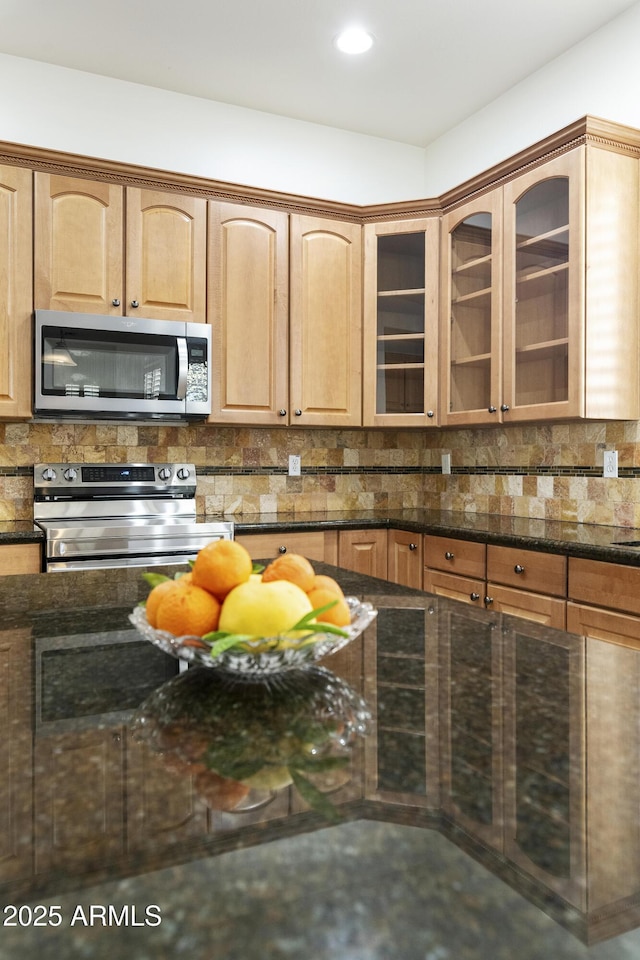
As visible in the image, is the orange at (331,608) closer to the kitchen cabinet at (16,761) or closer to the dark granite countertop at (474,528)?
the kitchen cabinet at (16,761)

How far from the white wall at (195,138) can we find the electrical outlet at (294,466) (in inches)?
57.3

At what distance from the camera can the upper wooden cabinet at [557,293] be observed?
9.20 feet

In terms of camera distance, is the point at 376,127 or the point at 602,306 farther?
the point at 376,127

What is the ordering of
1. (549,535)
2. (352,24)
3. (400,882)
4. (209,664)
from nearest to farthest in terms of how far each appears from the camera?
(400,882) < (209,664) < (549,535) < (352,24)

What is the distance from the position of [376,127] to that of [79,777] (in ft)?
13.5

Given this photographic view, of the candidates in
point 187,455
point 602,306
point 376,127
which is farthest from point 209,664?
point 376,127

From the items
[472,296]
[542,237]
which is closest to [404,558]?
[472,296]

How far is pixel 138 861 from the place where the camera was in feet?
1.44

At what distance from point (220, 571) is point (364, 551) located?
2.77m

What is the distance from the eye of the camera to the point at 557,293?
2.93m

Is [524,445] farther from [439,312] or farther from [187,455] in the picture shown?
[187,455]

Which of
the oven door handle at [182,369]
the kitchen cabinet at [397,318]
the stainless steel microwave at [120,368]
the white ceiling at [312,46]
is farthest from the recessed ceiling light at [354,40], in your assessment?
the oven door handle at [182,369]

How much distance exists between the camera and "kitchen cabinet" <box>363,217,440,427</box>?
3.67 m

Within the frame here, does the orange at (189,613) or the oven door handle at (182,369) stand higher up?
the oven door handle at (182,369)
